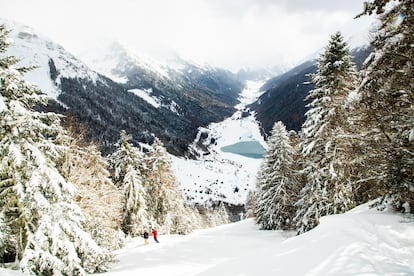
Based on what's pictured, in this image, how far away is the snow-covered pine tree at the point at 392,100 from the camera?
938cm

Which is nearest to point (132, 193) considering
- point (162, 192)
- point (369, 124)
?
point (162, 192)

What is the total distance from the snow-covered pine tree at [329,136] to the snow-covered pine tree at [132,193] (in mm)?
16033

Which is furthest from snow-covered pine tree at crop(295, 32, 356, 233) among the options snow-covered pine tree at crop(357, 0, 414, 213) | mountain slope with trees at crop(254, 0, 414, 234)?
snow-covered pine tree at crop(357, 0, 414, 213)

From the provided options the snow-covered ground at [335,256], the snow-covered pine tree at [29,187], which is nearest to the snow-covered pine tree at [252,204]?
Answer: the snow-covered ground at [335,256]

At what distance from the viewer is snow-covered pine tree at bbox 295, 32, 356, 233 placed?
19.6 metres

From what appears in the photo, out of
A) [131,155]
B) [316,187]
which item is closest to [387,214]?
[316,187]

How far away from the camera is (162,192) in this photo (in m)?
33.4

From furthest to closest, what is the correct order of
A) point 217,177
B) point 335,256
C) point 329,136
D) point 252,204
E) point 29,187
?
1. point 217,177
2. point 252,204
3. point 329,136
4. point 29,187
5. point 335,256

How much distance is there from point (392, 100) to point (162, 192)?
26238 mm

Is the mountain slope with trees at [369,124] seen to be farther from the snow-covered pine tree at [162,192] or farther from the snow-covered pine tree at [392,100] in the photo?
the snow-covered pine tree at [162,192]

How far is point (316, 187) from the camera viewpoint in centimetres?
2080

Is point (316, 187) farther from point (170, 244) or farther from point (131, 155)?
point (131, 155)

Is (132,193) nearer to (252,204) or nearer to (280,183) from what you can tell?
(280,183)

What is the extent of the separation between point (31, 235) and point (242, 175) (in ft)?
495
